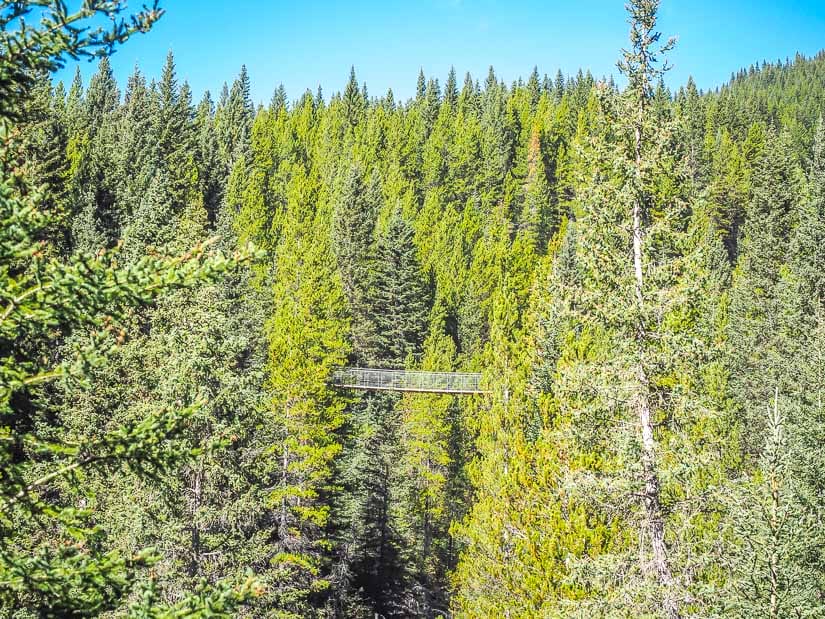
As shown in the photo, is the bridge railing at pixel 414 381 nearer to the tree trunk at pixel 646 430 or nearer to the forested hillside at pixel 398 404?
the forested hillside at pixel 398 404

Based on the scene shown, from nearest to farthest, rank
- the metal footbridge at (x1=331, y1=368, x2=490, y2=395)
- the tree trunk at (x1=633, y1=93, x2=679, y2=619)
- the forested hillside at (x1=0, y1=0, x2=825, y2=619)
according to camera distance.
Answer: the forested hillside at (x1=0, y1=0, x2=825, y2=619)
the tree trunk at (x1=633, y1=93, x2=679, y2=619)
the metal footbridge at (x1=331, y1=368, x2=490, y2=395)

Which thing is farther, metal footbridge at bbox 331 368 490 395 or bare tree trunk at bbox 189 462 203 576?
metal footbridge at bbox 331 368 490 395

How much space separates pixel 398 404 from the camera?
102ft

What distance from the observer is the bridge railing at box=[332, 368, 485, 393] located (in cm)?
3020

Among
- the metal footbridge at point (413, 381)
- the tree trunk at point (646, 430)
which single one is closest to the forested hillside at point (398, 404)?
the tree trunk at point (646, 430)

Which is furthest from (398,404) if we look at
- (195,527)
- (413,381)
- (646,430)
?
(646,430)

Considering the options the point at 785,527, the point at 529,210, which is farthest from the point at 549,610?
the point at 529,210

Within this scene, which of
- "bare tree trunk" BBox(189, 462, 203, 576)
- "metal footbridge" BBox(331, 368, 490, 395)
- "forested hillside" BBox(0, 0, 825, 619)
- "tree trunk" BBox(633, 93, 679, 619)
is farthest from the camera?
"metal footbridge" BBox(331, 368, 490, 395)

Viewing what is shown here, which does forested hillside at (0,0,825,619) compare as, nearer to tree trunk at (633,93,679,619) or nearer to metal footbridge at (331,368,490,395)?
tree trunk at (633,93,679,619)

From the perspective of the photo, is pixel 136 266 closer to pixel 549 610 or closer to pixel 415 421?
pixel 549 610

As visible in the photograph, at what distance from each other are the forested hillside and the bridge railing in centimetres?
70

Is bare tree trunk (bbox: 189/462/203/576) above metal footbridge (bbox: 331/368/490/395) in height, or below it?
below

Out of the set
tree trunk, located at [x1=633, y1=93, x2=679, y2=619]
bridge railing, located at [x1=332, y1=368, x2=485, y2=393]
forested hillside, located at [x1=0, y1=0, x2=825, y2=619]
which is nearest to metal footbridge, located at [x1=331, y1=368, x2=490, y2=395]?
bridge railing, located at [x1=332, y1=368, x2=485, y2=393]

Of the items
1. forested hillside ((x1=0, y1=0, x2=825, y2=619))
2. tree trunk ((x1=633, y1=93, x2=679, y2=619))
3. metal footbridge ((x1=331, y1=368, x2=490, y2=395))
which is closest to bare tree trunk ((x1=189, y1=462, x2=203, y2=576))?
forested hillside ((x1=0, y1=0, x2=825, y2=619))
